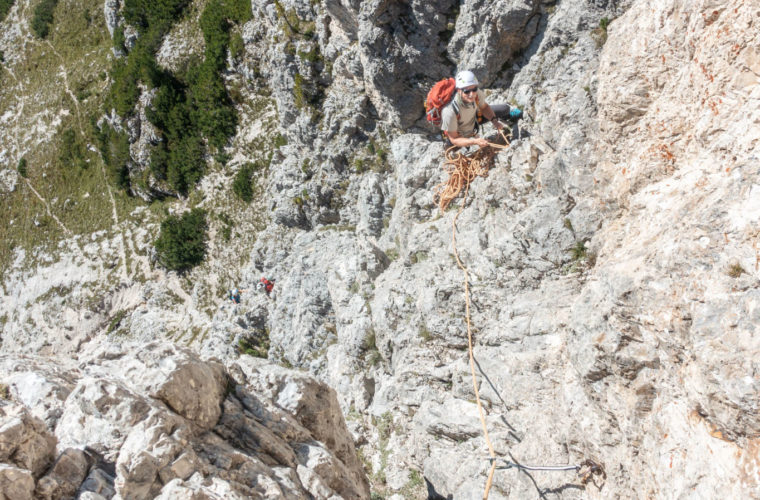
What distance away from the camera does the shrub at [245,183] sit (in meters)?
37.8

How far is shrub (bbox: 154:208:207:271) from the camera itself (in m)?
41.0

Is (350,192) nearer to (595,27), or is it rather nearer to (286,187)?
(286,187)

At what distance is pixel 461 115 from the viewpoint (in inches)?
538

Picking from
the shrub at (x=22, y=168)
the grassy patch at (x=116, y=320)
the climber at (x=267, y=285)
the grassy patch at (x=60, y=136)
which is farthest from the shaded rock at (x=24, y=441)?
the shrub at (x=22, y=168)

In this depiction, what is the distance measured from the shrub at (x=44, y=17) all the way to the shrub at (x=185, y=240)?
126 feet

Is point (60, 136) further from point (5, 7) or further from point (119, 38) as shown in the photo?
point (5, 7)

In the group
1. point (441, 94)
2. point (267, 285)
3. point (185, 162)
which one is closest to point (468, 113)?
point (441, 94)

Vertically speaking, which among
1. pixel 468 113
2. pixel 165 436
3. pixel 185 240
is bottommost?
pixel 185 240

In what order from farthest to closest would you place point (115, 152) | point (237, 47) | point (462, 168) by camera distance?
point (115, 152), point (237, 47), point (462, 168)

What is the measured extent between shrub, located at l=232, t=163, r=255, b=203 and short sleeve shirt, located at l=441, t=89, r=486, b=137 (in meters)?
27.4

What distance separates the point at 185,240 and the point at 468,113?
35.2m

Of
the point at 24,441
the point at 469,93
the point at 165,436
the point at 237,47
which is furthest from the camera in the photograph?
the point at 237,47

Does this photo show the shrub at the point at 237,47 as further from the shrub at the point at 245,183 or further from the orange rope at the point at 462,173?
the orange rope at the point at 462,173

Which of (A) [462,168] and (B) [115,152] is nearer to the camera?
(A) [462,168]
